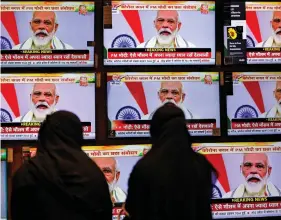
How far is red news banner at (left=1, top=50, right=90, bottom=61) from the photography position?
359 cm

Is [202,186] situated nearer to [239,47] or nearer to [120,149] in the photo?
[120,149]

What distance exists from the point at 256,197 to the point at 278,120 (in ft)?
2.11

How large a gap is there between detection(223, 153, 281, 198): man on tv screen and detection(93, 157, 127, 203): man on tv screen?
84cm

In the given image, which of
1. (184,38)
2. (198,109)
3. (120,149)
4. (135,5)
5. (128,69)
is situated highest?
(135,5)

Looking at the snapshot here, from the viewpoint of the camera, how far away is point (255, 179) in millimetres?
3732

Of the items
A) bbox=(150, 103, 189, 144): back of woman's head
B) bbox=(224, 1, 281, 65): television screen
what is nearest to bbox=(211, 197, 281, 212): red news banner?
bbox=(224, 1, 281, 65): television screen

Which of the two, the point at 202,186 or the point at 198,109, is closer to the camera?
the point at 202,186

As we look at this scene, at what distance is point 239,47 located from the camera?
377 cm

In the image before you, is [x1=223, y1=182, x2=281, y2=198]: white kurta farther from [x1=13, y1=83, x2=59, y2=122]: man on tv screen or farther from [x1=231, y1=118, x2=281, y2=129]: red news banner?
[x1=13, y1=83, x2=59, y2=122]: man on tv screen

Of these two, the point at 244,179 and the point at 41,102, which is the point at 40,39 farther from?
the point at 244,179

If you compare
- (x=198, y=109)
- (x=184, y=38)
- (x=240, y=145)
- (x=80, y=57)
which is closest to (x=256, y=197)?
(x=240, y=145)

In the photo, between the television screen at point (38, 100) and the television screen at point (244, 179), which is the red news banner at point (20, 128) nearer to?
the television screen at point (38, 100)

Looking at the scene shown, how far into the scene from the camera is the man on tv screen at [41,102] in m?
3.58

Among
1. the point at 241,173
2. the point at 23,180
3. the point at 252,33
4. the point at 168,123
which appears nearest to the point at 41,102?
the point at 23,180
